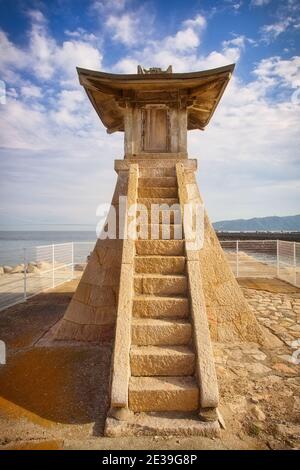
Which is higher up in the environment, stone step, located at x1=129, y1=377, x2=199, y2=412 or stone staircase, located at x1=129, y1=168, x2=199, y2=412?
stone staircase, located at x1=129, y1=168, x2=199, y2=412

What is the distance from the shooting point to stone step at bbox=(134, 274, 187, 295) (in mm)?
4098

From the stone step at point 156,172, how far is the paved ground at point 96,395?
382 centimetres

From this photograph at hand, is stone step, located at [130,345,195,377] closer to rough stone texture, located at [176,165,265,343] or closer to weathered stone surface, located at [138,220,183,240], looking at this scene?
rough stone texture, located at [176,165,265,343]

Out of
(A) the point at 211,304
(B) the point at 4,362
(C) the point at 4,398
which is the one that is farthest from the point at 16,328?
(A) the point at 211,304

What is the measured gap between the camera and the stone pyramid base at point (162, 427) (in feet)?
9.26

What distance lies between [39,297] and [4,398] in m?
6.12

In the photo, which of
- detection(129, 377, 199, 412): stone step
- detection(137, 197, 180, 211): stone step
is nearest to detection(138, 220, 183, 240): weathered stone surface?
detection(137, 197, 180, 211): stone step

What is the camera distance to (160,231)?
5.09m

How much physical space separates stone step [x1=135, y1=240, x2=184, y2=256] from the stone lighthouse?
17mm

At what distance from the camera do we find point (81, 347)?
5.02 metres

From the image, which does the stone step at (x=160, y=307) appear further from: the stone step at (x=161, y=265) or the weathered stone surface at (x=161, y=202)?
the weathered stone surface at (x=161, y=202)

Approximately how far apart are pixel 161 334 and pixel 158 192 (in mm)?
3105

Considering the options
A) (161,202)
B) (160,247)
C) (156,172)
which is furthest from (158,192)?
(160,247)
